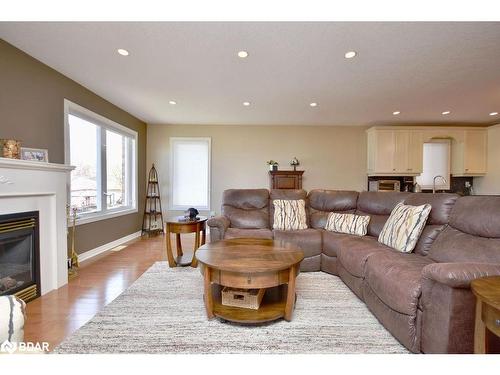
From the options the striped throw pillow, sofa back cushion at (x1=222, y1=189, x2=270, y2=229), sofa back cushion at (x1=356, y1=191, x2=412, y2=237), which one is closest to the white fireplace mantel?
the striped throw pillow

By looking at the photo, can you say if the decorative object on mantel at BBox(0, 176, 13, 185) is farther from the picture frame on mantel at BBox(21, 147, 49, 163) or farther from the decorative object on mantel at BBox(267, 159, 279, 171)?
the decorative object on mantel at BBox(267, 159, 279, 171)

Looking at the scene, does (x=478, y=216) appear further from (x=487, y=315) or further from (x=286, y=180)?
(x=286, y=180)

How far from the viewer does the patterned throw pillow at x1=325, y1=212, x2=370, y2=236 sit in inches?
115

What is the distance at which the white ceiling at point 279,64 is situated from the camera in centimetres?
197

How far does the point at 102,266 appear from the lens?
3025 millimetres

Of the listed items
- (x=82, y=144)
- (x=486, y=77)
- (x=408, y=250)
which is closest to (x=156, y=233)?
(x=82, y=144)

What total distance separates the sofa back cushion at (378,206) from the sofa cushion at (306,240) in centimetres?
69

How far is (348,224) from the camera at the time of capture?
2998 mm

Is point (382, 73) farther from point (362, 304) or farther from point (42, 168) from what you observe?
point (42, 168)

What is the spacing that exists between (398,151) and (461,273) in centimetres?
442

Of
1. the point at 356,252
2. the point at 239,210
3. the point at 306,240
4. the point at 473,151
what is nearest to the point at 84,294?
the point at 239,210

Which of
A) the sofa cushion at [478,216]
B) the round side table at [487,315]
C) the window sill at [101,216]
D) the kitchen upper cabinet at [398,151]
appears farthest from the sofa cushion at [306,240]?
the kitchen upper cabinet at [398,151]

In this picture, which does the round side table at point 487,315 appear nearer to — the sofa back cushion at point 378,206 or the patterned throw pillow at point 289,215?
the sofa back cushion at point 378,206
